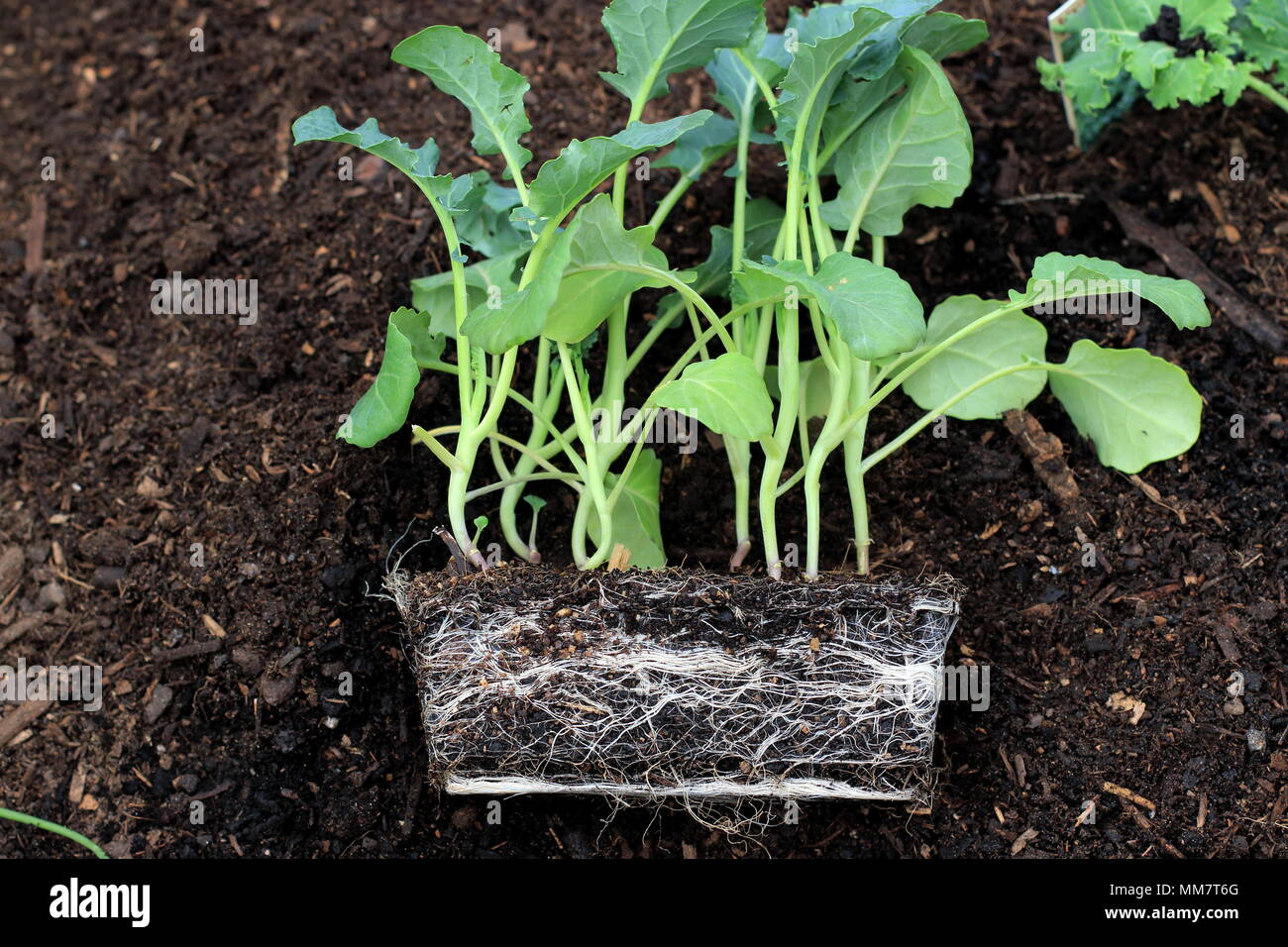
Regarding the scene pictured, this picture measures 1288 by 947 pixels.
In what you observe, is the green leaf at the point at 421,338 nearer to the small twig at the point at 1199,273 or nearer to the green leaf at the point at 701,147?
the green leaf at the point at 701,147

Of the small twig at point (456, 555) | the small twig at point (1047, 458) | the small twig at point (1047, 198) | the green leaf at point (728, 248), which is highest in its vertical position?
the small twig at point (1047, 198)

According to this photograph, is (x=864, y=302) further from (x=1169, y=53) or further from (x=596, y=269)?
(x=1169, y=53)

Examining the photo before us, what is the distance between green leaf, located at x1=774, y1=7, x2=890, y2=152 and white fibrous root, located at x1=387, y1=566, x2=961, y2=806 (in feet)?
2.36

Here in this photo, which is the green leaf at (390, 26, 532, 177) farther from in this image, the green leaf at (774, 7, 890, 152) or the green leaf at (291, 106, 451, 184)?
the green leaf at (774, 7, 890, 152)

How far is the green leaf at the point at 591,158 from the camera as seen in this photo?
1.44m

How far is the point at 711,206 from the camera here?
2.20 m

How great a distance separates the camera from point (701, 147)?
1.97 metres

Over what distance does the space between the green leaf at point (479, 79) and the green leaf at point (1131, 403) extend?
3.02 feet

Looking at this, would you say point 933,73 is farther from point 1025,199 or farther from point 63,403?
point 63,403

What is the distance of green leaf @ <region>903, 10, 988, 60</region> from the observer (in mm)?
1704

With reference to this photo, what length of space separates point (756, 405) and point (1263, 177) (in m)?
1.35

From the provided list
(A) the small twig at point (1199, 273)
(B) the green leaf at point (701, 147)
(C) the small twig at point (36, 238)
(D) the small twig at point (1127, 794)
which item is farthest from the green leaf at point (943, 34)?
(C) the small twig at point (36, 238)
